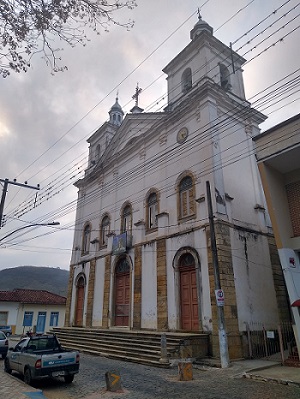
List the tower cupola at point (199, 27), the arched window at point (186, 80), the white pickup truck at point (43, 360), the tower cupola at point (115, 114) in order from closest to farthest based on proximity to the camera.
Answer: the white pickup truck at point (43, 360) → the arched window at point (186, 80) → the tower cupola at point (199, 27) → the tower cupola at point (115, 114)

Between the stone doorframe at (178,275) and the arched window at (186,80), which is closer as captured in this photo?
the stone doorframe at (178,275)

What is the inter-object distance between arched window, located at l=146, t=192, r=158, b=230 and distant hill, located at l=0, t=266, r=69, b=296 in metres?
77.8

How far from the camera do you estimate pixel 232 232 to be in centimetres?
1384

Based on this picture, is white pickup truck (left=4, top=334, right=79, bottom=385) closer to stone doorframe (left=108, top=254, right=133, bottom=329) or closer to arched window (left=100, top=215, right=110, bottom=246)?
stone doorframe (left=108, top=254, right=133, bottom=329)

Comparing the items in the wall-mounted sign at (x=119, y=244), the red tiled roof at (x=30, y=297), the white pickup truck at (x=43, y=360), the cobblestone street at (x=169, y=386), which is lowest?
the cobblestone street at (x=169, y=386)

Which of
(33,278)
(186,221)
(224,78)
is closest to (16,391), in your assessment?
(186,221)

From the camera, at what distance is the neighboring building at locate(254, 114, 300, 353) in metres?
10.4

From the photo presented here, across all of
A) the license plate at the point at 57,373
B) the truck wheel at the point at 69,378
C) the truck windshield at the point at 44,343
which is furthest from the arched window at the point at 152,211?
the license plate at the point at 57,373

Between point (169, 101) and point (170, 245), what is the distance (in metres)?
9.68

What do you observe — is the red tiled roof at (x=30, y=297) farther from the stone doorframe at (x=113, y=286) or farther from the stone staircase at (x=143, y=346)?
the stone doorframe at (x=113, y=286)

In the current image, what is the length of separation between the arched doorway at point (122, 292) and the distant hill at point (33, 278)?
2961 inches

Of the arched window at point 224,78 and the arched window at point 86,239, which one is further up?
the arched window at point 224,78

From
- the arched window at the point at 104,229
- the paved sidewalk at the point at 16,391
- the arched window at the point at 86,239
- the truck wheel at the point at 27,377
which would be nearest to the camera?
the paved sidewalk at the point at 16,391

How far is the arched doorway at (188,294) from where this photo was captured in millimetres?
13460
